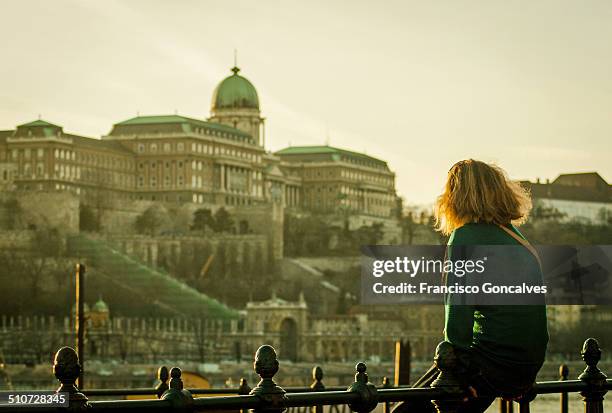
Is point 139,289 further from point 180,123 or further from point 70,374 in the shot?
point 70,374

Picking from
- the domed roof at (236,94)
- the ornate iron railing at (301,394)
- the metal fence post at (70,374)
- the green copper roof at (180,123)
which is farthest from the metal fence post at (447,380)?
the domed roof at (236,94)

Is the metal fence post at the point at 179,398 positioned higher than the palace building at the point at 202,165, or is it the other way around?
the palace building at the point at 202,165

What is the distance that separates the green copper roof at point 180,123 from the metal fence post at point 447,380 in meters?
104

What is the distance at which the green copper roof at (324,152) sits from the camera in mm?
124188

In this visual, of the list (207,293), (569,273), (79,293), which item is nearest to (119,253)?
(207,293)

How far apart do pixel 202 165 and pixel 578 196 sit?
23.6m

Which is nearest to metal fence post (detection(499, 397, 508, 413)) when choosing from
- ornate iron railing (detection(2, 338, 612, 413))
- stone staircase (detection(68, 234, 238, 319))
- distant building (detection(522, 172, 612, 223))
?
ornate iron railing (detection(2, 338, 612, 413))

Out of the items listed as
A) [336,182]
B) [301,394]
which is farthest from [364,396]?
[336,182]

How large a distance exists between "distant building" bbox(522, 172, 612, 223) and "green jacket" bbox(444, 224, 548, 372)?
9746cm

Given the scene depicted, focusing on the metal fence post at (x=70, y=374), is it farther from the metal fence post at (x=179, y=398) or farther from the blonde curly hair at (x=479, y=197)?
the blonde curly hair at (x=479, y=197)

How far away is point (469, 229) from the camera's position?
5977 millimetres

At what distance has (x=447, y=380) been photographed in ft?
19.1

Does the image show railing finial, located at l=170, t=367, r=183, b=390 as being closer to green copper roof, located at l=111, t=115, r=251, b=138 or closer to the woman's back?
the woman's back

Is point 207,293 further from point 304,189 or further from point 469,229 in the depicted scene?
point 469,229
